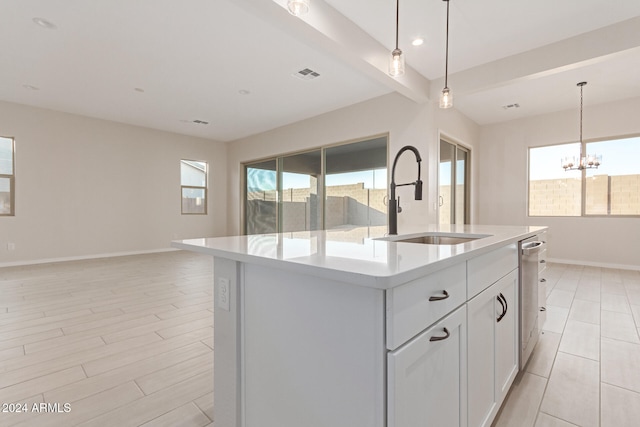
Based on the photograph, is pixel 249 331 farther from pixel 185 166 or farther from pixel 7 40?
pixel 185 166

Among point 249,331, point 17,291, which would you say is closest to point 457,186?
point 249,331

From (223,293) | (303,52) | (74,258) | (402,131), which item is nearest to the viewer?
(223,293)

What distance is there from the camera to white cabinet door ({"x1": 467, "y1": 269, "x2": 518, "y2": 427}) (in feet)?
3.65

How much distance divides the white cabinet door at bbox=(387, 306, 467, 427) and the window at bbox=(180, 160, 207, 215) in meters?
7.40

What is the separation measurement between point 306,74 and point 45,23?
9.33ft

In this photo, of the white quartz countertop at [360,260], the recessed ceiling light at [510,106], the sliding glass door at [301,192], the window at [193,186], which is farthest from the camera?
the window at [193,186]

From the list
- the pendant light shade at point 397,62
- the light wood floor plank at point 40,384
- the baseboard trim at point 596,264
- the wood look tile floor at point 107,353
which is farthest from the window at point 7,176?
the baseboard trim at point 596,264

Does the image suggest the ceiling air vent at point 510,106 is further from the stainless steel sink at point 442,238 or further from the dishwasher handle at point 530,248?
the stainless steel sink at point 442,238

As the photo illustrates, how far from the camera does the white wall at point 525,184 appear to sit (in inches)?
194

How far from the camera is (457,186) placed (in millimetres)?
5656

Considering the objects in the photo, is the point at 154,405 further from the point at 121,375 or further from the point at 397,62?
the point at 397,62

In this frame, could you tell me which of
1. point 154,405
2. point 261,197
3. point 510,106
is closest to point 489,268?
point 154,405

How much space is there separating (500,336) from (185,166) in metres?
7.52

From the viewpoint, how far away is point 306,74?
4129 mm
